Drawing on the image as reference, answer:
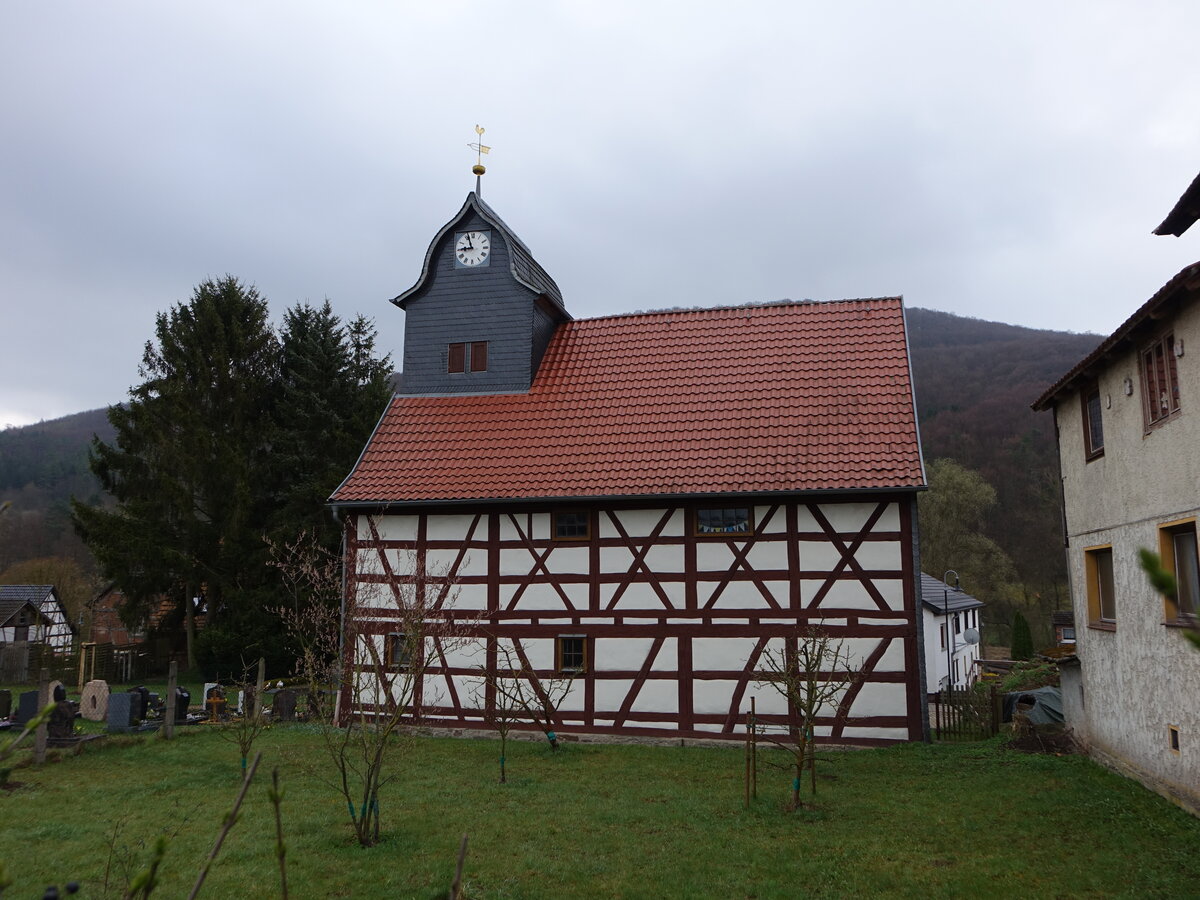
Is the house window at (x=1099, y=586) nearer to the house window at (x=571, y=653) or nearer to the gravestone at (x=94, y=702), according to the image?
the house window at (x=571, y=653)

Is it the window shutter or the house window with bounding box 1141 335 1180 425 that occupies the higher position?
the window shutter

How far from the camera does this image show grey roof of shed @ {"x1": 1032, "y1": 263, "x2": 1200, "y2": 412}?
8812 mm

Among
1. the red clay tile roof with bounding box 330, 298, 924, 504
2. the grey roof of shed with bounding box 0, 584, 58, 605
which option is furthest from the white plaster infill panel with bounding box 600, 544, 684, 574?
the grey roof of shed with bounding box 0, 584, 58, 605

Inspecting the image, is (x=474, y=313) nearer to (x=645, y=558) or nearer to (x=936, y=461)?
(x=645, y=558)

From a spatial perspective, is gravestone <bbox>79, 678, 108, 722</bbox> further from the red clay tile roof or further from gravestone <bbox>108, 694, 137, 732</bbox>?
the red clay tile roof

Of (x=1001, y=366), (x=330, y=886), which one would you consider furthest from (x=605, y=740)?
(x=1001, y=366)

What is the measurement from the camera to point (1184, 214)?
28.9ft

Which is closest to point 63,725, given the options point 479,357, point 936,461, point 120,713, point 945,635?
point 120,713

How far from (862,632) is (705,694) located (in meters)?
2.88

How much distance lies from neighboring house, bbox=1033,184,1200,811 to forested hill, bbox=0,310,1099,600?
28268 millimetres

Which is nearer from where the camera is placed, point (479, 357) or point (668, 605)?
point (668, 605)

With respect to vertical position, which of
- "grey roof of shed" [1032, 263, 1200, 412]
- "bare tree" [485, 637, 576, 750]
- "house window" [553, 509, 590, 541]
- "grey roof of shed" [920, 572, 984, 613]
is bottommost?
"bare tree" [485, 637, 576, 750]

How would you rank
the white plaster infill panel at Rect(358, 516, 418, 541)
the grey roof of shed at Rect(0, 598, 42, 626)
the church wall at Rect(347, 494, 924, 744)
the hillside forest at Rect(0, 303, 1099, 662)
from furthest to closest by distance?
the grey roof of shed at Rect(0, 598, 42, 626) < the hillside forest at Rect(0, 303, 1099, 662) < the white plaster infill panel at Rect(358, 516, 418, 541) < the church wall at Rect(347, 494, 924, 744)

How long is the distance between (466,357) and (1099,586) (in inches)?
511
